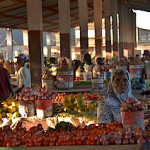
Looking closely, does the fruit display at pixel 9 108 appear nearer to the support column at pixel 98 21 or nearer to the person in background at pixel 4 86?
the person in background at pixel 4 86

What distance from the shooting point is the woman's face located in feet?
Answer: 12.2

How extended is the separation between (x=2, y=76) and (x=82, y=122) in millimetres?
1858

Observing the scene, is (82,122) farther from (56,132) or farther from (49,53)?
(49,53)

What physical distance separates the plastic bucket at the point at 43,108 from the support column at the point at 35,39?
405 centimetres

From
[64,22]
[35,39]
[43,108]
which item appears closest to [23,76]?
[35,39]

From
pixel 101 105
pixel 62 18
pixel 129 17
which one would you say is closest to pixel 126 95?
pixel 101 105

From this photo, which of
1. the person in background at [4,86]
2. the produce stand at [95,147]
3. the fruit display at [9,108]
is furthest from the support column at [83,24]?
the produce stand at [95,147]

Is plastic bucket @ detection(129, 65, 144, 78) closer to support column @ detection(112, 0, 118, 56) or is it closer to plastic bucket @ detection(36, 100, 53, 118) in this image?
plastic bucket @ detection(36, 100, 53, 118)

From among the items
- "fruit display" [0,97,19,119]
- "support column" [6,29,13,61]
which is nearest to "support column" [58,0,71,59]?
"fruit display" [0,97,19,119]

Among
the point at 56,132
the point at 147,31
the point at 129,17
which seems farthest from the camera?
the point at 147,31

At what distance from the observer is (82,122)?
17.5ft

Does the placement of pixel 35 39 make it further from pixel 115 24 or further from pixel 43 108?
pixel 115 24

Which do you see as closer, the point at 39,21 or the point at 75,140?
the point at 75,140

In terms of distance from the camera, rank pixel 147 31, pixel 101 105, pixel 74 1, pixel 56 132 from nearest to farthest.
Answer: pixel 56 132 < pixel 101 105 < pixel 74 1 < pixel 147 31
